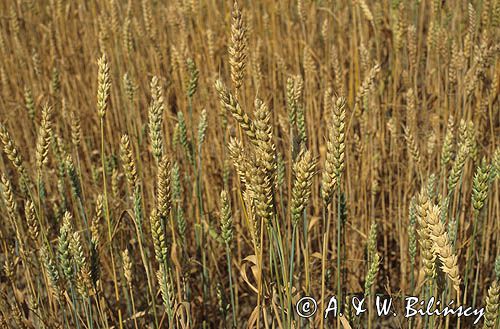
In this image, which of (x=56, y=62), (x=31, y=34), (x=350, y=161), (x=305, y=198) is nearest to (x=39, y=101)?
(x=56, y=62)

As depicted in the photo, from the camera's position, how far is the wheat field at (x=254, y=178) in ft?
3.50

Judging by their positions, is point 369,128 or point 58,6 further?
point 58,6

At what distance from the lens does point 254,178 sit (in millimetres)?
821

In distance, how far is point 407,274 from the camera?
1791 mm

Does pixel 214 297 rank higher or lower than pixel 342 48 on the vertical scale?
lower

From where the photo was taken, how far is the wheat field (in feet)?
3.50

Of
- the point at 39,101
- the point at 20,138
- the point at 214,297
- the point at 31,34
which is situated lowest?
the point at 214,297

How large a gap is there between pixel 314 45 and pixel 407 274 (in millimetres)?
1241

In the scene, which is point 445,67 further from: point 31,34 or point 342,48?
point 31,34

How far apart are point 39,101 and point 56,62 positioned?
43cm

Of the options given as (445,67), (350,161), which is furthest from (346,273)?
(445,67)

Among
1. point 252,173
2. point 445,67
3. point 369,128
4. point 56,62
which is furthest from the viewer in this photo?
point 56,62

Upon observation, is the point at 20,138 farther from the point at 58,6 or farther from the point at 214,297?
the point at 214,297

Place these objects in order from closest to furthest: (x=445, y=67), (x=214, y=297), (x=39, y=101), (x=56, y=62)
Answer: (x=214, y=297) < (x=445, y=67) < (x=39, y=101) < (x=56, y=62)
